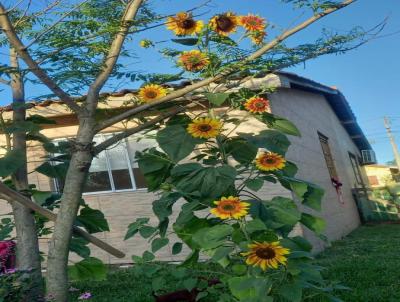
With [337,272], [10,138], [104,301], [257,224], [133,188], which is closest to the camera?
[257,224]

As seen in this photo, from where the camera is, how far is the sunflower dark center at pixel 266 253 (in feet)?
6.63

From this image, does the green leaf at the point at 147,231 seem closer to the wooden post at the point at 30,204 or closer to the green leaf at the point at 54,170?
the wooden post at the point at 30,204

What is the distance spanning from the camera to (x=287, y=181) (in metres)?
2.46

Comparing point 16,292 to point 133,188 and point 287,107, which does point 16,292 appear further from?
point 287,107

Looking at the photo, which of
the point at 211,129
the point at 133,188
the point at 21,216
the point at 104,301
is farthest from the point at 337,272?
the point at 133,188

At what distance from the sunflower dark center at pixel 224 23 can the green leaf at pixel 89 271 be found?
1708 mm

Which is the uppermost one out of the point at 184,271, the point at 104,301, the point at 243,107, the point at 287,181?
the point at 243,107

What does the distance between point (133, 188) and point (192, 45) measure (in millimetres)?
5655

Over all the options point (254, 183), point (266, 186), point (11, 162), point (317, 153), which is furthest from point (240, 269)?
point (317, 153)

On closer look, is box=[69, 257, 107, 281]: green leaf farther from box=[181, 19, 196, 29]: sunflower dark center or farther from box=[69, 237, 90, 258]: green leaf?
box=[181, 19, 196, 29]: sunflower dark center

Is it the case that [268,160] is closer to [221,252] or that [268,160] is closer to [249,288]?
[221,252]

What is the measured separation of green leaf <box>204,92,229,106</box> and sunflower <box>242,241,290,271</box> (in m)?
0.85

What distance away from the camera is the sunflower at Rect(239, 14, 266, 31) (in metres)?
2.73

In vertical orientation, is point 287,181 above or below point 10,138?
below
